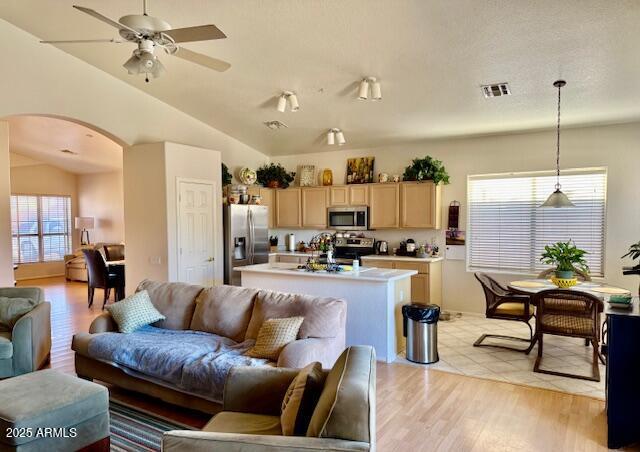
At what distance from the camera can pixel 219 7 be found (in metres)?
3.79

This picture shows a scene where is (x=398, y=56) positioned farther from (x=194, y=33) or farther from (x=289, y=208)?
(x=289, y=208)

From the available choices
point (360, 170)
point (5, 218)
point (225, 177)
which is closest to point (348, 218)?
point (360, 170)

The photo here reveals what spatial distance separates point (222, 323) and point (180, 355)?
642 mm

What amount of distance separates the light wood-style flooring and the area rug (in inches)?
4.3

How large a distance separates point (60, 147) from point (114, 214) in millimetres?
2343

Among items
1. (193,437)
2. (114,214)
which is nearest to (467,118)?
(193,437)

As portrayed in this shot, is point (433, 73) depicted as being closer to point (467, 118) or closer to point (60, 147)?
point (467, 118)

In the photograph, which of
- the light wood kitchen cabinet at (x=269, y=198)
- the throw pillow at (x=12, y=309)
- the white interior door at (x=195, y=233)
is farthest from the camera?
the light wood kitchen cabinet at (x=269, y=198)

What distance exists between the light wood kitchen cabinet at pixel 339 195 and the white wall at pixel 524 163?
0.34m

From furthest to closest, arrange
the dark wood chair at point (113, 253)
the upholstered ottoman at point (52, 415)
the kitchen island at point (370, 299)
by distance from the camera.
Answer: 1. the dark wood chair at point (113, 253)
2. the kitchen island at point (370, 299)
3. the upholstered ottoman at point (52, 415)

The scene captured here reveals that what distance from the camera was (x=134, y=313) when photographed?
12.8 ft

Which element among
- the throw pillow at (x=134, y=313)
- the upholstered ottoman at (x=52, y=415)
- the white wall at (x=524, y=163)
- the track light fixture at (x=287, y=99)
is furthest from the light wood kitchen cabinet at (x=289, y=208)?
the upholstered ottoman at (x=52, y=415)

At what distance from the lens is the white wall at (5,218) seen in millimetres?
5533

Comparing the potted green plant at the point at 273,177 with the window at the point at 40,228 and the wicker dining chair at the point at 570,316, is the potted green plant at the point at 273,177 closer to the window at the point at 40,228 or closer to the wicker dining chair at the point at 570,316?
the wicker dining chair at the point at 570,316
